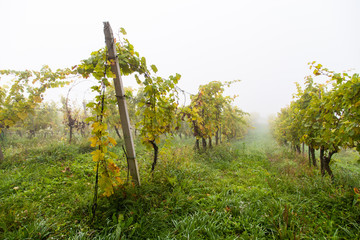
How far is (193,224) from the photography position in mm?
2053

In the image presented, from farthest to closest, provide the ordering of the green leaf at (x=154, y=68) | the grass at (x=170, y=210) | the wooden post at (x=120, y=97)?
the green leaf at (x=154, y=68)
the wooden post at (x=120, y=97)
the grass at (x=170, y=210)

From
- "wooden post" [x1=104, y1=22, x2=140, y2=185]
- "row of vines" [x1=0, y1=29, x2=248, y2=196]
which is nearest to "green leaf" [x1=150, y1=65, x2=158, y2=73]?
"row of vines" [x1=0, y1=29, x2=248, y2=196]

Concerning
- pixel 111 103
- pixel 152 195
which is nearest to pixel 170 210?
pixel 152 195

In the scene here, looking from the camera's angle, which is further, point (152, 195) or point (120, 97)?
point (152, 195)

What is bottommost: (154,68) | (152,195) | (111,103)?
(152,195)

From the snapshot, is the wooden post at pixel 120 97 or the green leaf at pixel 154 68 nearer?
the wooden post at pixel 120 97

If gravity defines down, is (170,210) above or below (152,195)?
below

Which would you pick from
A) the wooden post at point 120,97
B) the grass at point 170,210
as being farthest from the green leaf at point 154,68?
the grass at point 170,210

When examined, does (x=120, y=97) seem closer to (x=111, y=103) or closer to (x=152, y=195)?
(x=111, y=103)

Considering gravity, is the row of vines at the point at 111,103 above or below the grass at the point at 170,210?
above

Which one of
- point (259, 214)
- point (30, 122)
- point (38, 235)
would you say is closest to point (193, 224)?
point (259, 214)

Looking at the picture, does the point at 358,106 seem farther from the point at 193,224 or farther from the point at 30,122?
the point at 30,122

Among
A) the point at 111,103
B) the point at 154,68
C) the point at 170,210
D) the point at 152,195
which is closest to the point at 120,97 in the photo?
the point at 111,103

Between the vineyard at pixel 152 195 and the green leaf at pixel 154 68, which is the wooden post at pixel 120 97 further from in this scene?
the green leaf at pixel 154 68
